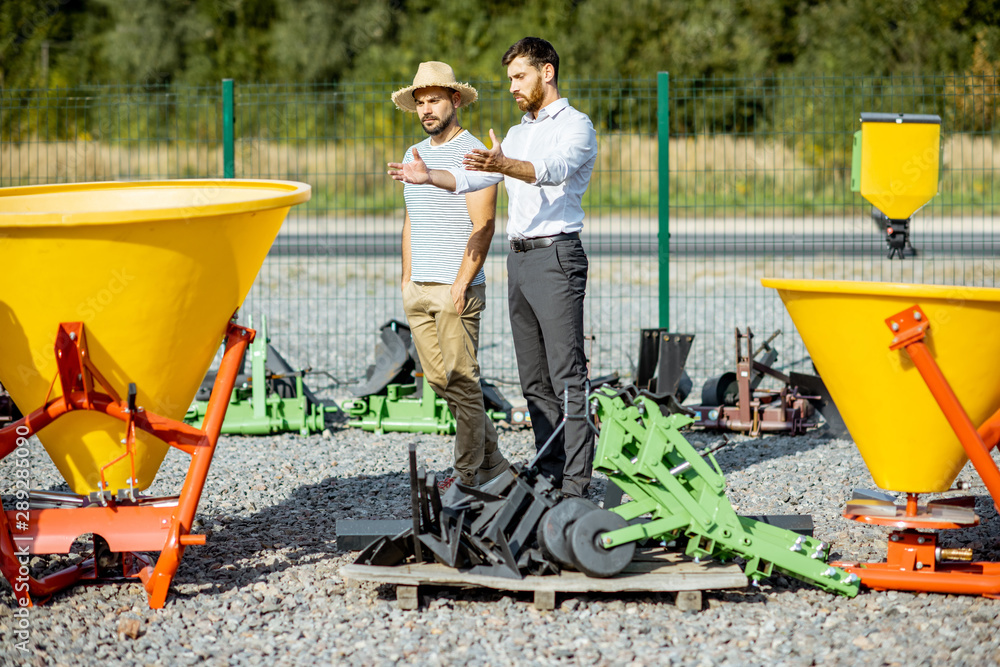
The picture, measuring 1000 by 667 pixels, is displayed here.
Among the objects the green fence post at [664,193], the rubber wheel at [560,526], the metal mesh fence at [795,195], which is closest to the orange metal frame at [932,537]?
the rubber wheel at [560,526]

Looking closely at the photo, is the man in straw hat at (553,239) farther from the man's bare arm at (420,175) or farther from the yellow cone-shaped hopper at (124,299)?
the yellow cone-shaped hopper at (124,299)

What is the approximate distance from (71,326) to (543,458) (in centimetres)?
227

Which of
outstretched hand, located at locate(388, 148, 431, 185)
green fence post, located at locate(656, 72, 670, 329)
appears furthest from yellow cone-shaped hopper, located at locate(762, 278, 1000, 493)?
green fence post, located at locate(656, 72, 670, 329)

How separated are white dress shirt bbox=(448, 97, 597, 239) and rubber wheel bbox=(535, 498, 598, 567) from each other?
4.41 feet

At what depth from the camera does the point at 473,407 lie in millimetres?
4820

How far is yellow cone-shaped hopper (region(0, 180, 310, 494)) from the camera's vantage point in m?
3.62

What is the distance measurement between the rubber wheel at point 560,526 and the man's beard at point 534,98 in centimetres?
187

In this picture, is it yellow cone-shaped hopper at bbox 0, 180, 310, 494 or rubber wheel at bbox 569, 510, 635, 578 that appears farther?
rubber wheel at bbox 569, 510, 635, 578

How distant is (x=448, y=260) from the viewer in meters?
4.68

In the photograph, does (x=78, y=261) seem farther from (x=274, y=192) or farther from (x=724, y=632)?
(x=724, y=632)

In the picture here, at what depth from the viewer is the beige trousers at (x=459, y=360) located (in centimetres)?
468

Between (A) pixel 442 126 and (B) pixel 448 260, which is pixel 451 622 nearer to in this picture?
(B) pixel 448 260

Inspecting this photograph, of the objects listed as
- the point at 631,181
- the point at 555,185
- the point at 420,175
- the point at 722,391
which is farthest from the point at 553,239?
the point at 631,181

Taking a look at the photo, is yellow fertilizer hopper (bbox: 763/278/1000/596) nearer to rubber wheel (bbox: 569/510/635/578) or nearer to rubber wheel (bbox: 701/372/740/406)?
rubber wheel (bbox: 569/510/635/578)
